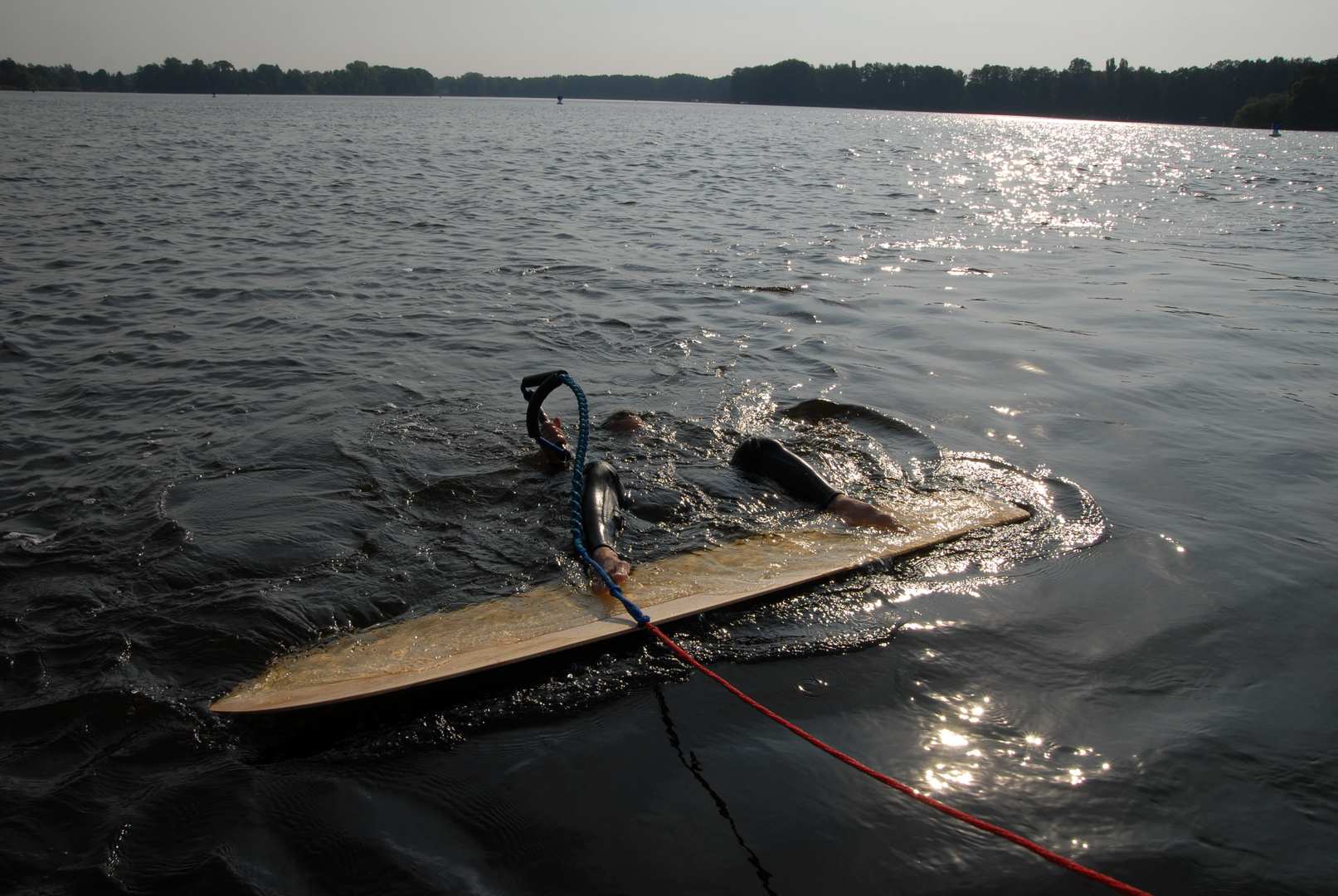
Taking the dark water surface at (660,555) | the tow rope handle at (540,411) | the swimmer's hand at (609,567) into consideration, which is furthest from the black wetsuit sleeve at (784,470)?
the swimmer's hand at (609,567)

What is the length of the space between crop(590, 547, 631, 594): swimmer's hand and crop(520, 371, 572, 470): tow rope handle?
40.1 inches

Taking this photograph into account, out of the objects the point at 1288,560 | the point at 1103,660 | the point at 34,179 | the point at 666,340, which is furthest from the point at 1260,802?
the point at 34,179

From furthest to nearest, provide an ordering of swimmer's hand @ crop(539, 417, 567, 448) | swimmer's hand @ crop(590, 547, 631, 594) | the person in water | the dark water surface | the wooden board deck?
swimmer's hand @ crop(539, 417, 567, 448) < the person in water < swimmer's hand @ crop(590, 547, 631, 594) < the wooden board deck < the dark water surface

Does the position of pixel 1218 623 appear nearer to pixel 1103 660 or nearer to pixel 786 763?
pixel 1103 660

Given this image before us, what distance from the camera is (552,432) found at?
5.12 m

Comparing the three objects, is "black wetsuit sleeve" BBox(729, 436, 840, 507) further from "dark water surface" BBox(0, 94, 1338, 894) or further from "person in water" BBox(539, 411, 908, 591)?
"dark water surface" BBox(0, 94, 1338, 894)

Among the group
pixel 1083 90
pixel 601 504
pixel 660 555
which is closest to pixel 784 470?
pixel 660 555

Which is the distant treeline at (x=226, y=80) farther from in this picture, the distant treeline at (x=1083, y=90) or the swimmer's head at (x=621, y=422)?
the swimmer's head at (x=621, y=422)

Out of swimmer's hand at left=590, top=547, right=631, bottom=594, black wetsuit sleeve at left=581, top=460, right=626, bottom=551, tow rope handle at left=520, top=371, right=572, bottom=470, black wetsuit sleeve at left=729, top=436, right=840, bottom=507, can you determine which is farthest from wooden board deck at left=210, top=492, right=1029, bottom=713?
tow rope handle at left=520, top=371, right=572, bottom=470

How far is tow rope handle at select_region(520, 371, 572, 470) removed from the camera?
4.40 metres

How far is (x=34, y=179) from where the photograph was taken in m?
16.5

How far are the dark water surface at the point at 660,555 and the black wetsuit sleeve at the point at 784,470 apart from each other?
0.16 m

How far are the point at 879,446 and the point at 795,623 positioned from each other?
7.63 ft

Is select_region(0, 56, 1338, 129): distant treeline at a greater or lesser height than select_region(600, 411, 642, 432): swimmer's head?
greater
